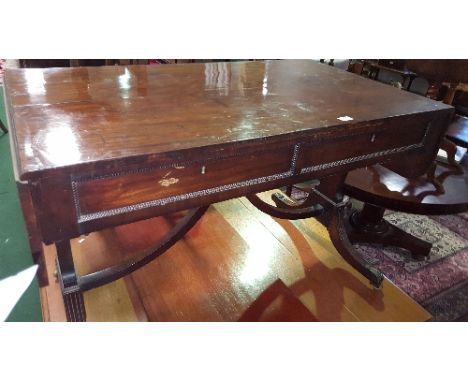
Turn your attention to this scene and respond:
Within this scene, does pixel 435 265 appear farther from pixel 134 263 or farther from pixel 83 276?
pixel 83 276

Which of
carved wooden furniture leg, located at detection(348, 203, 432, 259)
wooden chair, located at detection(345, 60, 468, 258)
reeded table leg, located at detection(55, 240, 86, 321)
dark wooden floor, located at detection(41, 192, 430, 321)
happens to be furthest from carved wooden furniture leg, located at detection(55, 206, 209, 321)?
carved wooden furniture leg, located at detection(348, 203, 432, 259)

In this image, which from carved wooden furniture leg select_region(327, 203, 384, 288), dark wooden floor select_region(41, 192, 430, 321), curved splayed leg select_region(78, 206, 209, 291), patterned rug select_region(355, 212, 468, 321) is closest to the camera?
curved splayed leg select_region(78, 206, 209, 291)

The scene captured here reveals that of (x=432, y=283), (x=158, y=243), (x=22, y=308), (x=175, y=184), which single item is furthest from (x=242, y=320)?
(x=432, y=283)

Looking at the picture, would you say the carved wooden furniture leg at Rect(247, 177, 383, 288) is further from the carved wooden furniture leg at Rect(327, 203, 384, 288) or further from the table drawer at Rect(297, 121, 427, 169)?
the table drawer at Rect(297, 121, 427, 169)

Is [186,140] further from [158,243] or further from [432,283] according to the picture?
[432,283]

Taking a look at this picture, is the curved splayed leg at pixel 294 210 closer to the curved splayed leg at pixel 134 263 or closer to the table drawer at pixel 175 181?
the curved splayed leg at pixel 134 263

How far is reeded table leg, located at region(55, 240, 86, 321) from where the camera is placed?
900mm

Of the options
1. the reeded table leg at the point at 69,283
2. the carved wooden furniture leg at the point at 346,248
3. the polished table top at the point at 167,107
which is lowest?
the carved wooden furniture leg at the point at 346,248

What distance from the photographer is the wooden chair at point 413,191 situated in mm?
1465

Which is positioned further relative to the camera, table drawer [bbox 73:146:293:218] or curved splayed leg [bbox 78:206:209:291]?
curved splayed leg [bbox 78:206:209:291]

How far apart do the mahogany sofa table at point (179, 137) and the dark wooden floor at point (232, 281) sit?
20cm

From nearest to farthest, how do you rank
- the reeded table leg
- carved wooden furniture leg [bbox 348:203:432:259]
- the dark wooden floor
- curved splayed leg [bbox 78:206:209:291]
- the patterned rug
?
1. the reeded table leg
2. curved splayed leg [bbox 78:206:209:291]
3. the dark wooden floor
4. the patterned rug
5. carved wooden furniture leg [bbox 348:203:432:259]

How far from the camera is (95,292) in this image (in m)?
1.30

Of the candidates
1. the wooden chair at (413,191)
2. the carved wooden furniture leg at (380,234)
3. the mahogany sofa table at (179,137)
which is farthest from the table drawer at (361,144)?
the carved wooden furniture leg at (380,234)
